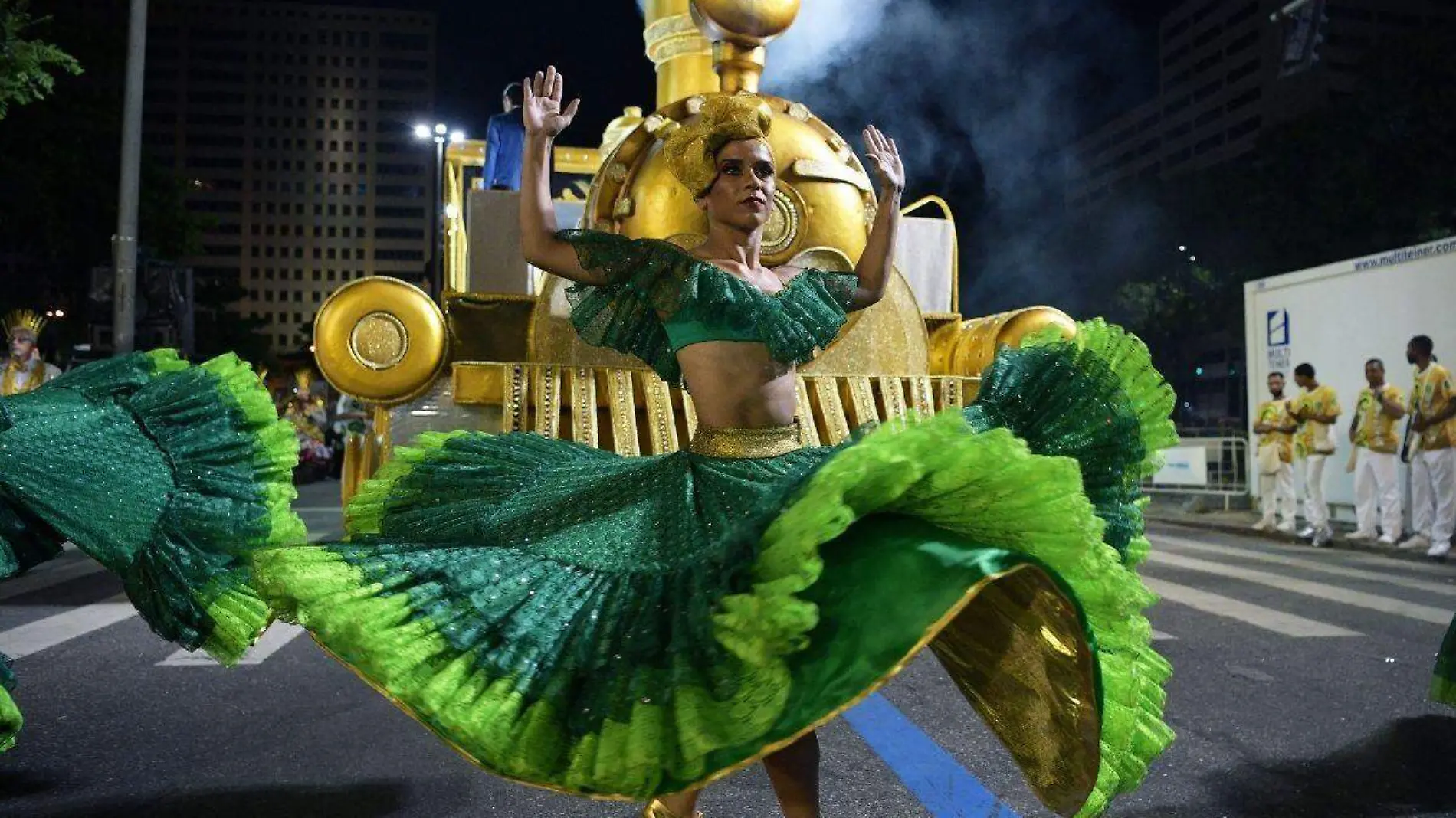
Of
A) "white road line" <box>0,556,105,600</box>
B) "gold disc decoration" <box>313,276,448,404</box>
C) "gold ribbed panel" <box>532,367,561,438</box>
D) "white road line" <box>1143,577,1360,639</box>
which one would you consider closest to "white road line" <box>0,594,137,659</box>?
"white road line" <box>0,556,105,600</box>

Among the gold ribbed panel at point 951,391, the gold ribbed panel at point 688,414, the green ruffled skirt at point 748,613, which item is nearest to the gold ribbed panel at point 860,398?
the gold ribbed panel at point 951,391

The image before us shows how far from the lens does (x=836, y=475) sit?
1509 millimetres

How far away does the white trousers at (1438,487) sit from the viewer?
9.59m

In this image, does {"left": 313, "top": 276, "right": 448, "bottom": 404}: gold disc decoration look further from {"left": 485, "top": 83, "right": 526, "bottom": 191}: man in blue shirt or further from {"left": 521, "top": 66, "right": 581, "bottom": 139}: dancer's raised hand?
{"left": 485, "top": 83, "right": 526, "bottom": 191}: man in blue shirt

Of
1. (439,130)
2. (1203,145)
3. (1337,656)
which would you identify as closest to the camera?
(1337,656)

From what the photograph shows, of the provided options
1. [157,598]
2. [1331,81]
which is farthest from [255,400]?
[1331,81]

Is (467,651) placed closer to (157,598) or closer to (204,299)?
(157,598)

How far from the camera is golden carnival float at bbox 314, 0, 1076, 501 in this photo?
179 inches

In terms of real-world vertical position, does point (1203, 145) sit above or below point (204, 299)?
above

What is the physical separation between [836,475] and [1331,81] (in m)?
55.6

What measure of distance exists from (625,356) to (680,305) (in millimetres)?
2385

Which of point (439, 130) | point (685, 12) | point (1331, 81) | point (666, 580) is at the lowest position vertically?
point (666, 580)

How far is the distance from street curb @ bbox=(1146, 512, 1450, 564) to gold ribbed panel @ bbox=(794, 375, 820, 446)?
7.08 m

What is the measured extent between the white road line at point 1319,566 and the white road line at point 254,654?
23.6 feet
